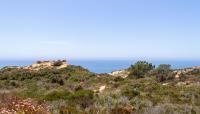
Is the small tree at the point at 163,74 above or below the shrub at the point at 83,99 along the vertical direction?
below

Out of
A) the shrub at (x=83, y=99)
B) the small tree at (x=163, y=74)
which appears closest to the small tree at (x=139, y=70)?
the small tree at (x=163, y=74)

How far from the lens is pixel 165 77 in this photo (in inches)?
1588

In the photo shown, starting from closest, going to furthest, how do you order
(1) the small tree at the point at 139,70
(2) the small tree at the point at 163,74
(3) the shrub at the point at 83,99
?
(3) the shrub at the point at 83,99, (2) the small tree at the point at 163,74, (1) the small tree at the point at 139,70

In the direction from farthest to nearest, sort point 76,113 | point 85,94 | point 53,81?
point 53,81
point 85,94
point 76,113

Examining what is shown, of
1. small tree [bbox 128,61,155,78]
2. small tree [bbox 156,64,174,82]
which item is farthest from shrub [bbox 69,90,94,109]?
small tree [bbox 128,61,155,78]

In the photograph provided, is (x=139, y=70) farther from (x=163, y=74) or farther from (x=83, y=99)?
(x=83, y=99)

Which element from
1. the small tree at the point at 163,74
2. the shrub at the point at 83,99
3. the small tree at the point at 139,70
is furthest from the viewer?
the small tree at the point at 139,70

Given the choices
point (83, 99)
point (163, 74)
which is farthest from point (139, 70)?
point (83, 99)

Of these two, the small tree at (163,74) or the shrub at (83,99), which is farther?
the small tree at (163,74)

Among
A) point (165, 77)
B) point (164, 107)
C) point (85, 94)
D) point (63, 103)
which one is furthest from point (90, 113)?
point (165, 77)

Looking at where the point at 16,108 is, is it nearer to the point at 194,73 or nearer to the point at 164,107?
the point at 164,107

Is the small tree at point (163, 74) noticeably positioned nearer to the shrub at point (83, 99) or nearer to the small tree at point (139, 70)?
the small tree at point (139, 70)

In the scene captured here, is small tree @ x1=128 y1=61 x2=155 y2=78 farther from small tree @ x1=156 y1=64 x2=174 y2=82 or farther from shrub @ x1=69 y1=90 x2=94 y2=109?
shrub @ x1=69 y1=90 x2=94 y2=109

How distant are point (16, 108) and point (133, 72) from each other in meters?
34.0
